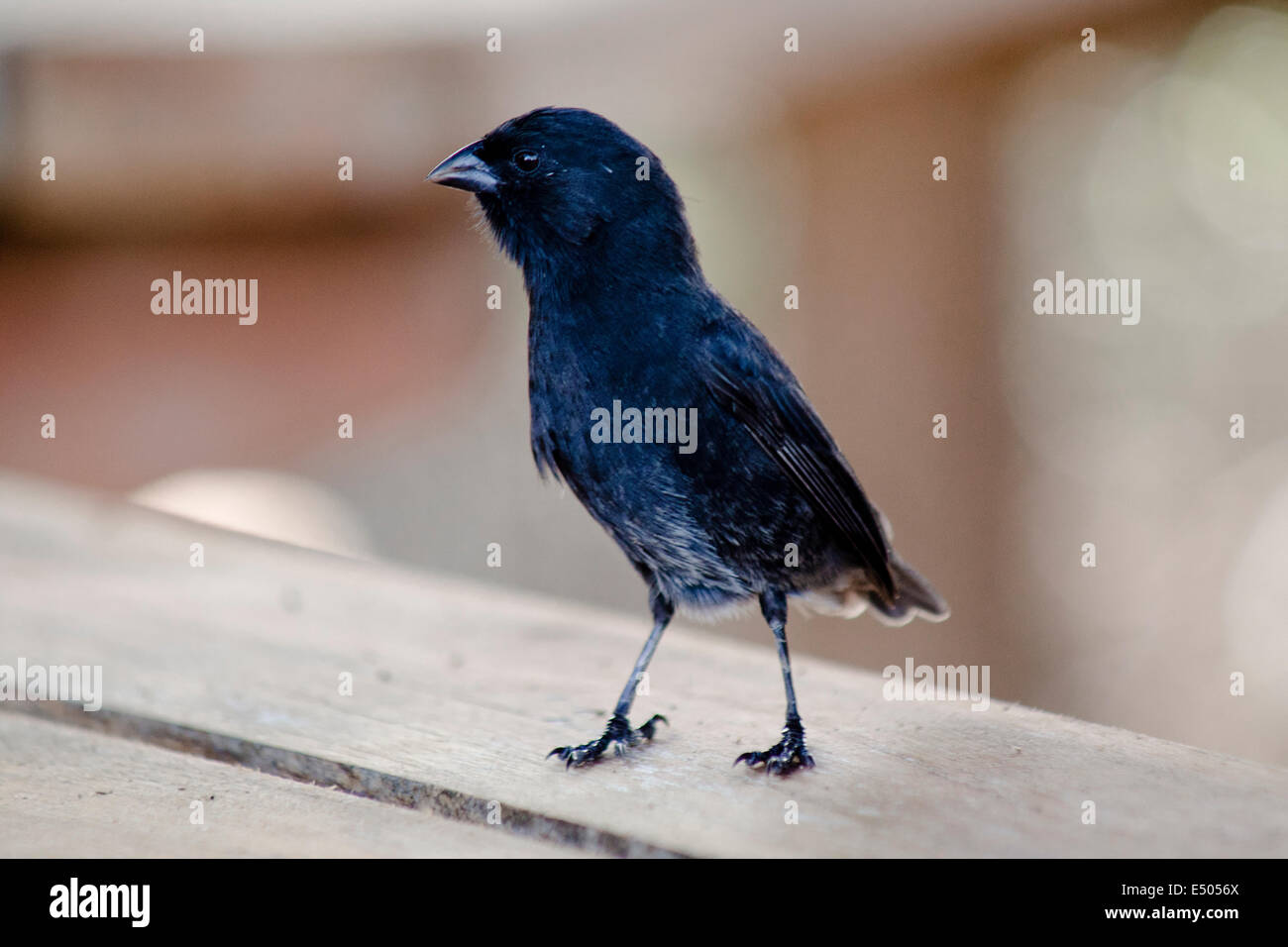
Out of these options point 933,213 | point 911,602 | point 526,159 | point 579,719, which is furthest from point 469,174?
point 933,213

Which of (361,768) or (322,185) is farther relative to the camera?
(322,185)

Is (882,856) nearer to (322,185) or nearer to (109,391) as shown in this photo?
(322,185)

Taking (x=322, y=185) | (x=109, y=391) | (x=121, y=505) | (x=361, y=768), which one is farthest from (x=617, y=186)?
(x=109, y=391)

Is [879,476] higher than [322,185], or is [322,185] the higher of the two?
[322,185]

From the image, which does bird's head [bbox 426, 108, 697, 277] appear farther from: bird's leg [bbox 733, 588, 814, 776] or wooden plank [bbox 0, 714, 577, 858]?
wooden plank [bbox 0, 714, 577, 858]

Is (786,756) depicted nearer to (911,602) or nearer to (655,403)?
(655,403)

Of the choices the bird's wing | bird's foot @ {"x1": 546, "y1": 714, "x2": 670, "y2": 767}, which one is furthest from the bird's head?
bird's foot @ {"x1": 546, "y1": 714, "x2": 670, "y2": 767}
